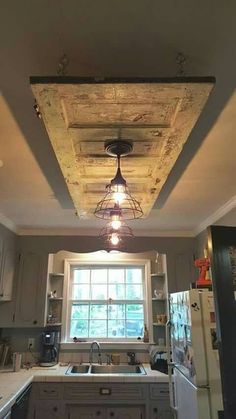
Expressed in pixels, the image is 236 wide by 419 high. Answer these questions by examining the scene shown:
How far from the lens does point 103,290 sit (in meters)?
4.32

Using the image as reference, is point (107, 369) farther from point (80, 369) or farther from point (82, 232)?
point (82, 232)

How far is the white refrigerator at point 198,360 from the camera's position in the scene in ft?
7.45

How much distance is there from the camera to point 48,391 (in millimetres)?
3203

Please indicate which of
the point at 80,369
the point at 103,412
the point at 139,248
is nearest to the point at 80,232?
the point at 139,248

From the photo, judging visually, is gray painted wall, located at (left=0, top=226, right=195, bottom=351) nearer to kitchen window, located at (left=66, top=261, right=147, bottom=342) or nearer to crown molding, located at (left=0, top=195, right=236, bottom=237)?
crown molding, located at (left=0, top=195, right=236, bottom=237)

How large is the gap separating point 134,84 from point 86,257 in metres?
3.51

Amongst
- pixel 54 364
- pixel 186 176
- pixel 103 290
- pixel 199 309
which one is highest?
pixel 186 176

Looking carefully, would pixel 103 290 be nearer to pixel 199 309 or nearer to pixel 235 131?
pixel 199 309

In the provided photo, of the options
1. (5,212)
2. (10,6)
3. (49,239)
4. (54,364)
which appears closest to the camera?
(10,6)

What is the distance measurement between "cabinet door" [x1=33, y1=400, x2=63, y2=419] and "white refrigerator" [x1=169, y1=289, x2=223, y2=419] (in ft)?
4.07

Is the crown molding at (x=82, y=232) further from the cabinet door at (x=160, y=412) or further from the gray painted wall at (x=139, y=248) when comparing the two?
the cabinet door at (x=160, y=412)

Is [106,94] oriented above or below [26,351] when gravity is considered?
above

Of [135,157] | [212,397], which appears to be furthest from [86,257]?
[135,157]

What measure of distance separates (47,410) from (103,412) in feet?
1.89
